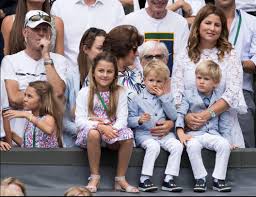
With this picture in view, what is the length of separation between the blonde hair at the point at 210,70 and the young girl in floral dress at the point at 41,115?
137 centimetres

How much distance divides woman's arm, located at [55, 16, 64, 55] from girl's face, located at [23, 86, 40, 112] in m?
1.02

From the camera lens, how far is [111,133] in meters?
9.19

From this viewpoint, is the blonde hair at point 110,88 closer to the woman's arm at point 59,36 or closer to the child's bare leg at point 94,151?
the child's bare leg at point 94,151

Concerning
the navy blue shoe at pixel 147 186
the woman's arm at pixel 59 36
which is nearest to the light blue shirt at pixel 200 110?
the navy blue shoe at pixel 147 186

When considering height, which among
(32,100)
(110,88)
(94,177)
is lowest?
(94,177)

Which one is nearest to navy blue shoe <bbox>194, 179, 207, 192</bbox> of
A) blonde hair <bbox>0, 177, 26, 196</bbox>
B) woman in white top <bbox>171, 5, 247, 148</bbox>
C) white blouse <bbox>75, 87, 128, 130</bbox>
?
woman in white top <bbox>171, 5, 247, 148</bbox>

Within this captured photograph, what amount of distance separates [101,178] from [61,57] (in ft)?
4.60

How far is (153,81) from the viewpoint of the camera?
964 cm

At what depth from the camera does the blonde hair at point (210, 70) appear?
976cm

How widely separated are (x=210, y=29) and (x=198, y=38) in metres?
0.16

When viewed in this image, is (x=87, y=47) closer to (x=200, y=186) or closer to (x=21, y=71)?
(x=21, y=71)

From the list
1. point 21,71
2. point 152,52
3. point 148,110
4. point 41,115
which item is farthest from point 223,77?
point 21,71

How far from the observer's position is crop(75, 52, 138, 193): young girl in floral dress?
9.22m

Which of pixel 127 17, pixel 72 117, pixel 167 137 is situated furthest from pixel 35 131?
pixel 127 17
